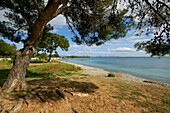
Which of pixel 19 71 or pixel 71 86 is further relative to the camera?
pixel 71 86

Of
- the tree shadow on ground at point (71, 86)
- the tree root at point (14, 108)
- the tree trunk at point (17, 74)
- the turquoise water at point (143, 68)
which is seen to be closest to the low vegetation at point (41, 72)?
the tree shadow on ground at point (71, 86)

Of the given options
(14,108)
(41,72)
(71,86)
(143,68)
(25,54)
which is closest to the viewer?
(14,108)

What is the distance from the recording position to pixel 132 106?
11.3 feet

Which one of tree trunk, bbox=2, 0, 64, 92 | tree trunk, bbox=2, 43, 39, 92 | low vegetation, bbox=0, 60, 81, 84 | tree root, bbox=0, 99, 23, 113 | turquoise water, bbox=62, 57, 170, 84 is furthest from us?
turquoise water, bbox=62, 57, 170, 84

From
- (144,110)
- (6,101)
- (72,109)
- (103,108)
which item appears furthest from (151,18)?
(6,101)

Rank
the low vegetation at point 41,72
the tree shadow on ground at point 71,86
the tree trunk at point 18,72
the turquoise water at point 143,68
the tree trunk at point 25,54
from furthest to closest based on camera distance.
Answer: the turquoise water at point 143,68
the low vegetation at point 41,72
the tree shadow on ground at point 71,86
the tree trunk at point 18,72
the tree trunk at point 25,54

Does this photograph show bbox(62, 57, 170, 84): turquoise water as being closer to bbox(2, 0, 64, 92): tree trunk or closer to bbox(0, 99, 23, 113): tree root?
bbox(2, 0, 64, 92): tree trunk

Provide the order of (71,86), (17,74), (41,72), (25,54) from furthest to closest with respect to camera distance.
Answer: (41,72) < (71,86) < (25,54) < (17,74)

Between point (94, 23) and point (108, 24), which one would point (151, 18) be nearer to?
point (108, 24)

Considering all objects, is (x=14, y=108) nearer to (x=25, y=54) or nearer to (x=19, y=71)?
(x=19, y=71)

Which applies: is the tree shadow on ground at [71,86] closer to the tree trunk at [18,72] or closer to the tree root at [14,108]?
the tree trunk at [18,72]

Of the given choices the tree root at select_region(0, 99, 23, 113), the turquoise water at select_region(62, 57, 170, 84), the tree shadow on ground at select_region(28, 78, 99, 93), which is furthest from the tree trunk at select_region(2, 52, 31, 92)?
the turquoise water at select_region(62, 57, 170, 84)

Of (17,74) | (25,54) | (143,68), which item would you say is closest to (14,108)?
(17,74)

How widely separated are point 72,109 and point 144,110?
2931mm
